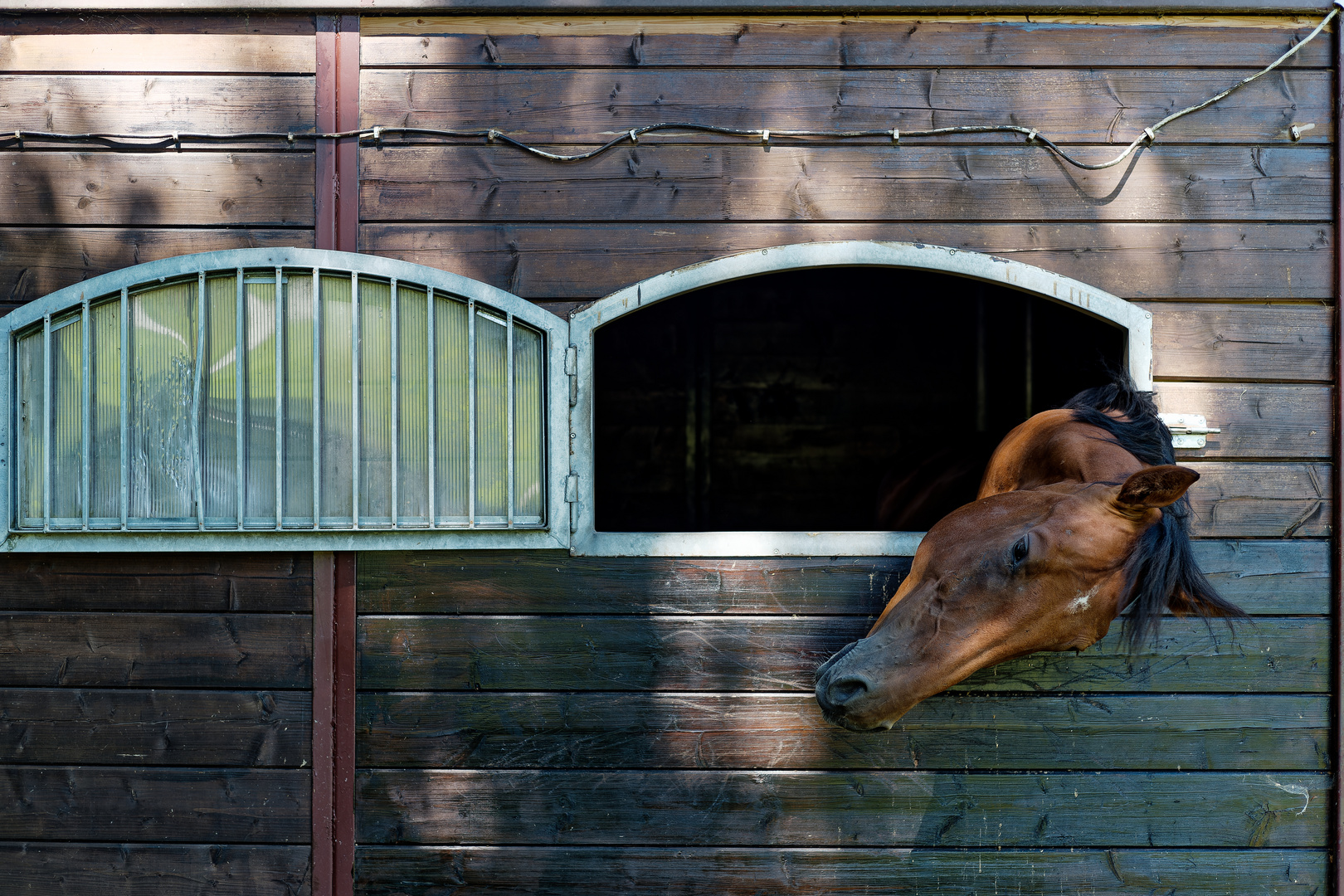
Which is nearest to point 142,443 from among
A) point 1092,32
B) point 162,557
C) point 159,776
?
point 162,557

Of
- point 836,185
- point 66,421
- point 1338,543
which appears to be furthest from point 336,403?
point 1338,543

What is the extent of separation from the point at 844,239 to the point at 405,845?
179 cm

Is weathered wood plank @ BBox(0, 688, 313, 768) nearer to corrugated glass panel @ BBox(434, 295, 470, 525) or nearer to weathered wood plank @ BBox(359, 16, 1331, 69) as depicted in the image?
corrugated glass panel @ BBox(434, 295, 470, 525)

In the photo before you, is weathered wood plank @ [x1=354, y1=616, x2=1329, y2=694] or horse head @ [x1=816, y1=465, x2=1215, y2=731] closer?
horse head @ [x1=816, y1=465, x2=1215, y2=731]

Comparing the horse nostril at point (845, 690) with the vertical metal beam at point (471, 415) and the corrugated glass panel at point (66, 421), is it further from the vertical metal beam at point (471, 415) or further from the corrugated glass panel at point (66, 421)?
the corrugated glass panel at point (66, 421)

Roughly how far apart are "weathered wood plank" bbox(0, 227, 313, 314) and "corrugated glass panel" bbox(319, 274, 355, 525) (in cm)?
21

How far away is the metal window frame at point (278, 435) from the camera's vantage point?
1.89 meters

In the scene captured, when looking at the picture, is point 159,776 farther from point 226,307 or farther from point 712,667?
point 712,667

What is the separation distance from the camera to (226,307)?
75.5 inches

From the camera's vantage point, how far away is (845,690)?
59.0 inches

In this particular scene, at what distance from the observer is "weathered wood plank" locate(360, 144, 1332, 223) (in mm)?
1955

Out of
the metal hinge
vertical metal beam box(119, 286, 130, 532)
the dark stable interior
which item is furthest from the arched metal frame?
the dark stable interior

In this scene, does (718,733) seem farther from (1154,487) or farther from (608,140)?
(608,140)

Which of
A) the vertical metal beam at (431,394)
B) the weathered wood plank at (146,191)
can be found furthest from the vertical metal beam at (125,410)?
the vertical metal beam at (431,394)
